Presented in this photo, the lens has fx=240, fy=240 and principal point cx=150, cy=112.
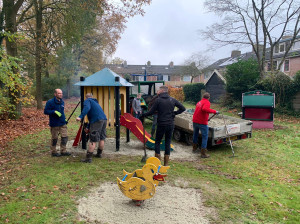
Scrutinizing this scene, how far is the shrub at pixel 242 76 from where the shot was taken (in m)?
17.1

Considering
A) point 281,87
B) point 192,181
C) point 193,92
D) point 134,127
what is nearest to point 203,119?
point 134,127

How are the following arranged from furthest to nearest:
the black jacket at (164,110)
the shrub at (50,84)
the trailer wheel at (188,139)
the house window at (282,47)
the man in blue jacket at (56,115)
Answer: the house window at (282,47) → the shrub at (50,84) → the trailer wheel at (188,139) → the man in blue jacket at (56,115) → the black jacket at (164,110)

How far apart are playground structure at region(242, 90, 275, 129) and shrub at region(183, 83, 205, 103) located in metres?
14.1

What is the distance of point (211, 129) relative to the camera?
7.08 metres

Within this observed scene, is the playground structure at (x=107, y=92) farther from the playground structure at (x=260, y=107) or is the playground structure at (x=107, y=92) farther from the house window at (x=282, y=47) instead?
the house window at (x=282, y=47)

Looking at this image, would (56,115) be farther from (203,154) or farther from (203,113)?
(203,154)

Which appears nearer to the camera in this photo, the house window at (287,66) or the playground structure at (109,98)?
the playground structure at (109,98)

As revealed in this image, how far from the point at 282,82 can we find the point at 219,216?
14059mm

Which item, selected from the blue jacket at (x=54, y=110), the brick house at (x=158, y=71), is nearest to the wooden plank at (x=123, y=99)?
the blue jacket at (x=54, y=110)

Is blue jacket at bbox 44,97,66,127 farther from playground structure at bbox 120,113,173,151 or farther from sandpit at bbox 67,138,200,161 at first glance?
playground structure at bbox 120,113,173,151

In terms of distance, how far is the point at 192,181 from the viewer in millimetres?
5020

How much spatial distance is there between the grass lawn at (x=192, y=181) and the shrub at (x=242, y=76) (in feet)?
33.3

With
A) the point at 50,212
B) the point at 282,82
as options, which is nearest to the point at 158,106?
the point at 50,212

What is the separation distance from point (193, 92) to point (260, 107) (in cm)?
1484
